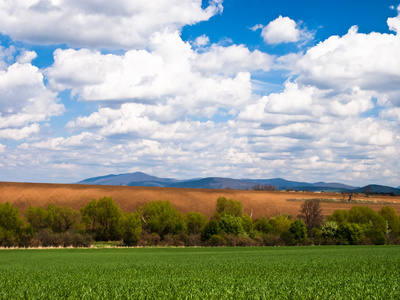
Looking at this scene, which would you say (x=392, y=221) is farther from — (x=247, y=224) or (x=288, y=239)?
(x=247, y=224)

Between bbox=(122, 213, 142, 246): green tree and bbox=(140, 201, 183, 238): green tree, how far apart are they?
17.6 feet

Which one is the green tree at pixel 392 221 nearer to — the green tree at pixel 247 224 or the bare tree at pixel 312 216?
the bare tree at pixel 312 216

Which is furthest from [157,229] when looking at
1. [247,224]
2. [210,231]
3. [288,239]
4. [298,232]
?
[298,232]

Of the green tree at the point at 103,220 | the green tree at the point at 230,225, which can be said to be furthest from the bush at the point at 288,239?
the green tree at the point at 103,220

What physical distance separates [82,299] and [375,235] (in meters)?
88.4

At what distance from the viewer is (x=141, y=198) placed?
131250 mm

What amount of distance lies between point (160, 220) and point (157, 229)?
2059 millimetres

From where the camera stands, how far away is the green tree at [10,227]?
77000 millimetres

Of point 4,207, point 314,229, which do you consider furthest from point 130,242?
point 314,229

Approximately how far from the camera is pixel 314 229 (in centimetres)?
8806

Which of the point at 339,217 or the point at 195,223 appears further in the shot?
the point at 339,217

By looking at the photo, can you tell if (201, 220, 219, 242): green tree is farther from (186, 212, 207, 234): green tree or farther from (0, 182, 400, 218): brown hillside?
(0, 182, 400, 218): brown hillside

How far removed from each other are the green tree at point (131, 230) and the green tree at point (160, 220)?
211 inches

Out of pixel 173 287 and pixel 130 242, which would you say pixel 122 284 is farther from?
pixel 130 242
